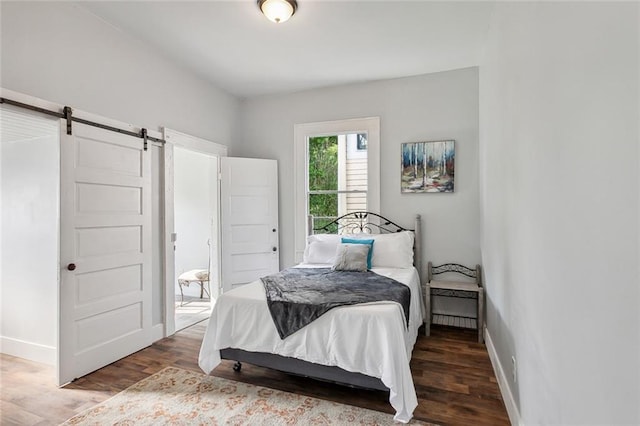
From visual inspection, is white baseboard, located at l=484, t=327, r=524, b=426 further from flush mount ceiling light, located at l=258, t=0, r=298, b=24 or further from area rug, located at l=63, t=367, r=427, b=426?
flush mount ceiling light, located at l=258, t=0, r=298, b=24

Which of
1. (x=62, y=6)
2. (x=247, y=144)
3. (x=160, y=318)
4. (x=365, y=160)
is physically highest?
(x=62, y=6)

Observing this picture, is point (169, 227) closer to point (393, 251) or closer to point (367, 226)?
point (367, 226)

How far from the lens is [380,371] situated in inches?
80.6

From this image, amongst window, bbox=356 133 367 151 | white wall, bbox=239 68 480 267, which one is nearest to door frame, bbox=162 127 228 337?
white wall, bbox=239 68 480 267

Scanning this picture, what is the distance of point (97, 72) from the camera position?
281cm

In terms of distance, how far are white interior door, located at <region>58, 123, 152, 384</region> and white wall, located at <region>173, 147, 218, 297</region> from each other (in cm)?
202

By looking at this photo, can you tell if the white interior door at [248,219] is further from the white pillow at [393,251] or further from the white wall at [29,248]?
the white wall at [29,248]

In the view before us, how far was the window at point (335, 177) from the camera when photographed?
14.1 feet

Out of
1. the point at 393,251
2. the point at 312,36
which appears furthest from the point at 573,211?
the point at 312,36

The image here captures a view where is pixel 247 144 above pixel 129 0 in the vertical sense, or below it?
below

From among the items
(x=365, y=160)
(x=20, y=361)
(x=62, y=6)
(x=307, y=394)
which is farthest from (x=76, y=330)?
(x=365, y=160)

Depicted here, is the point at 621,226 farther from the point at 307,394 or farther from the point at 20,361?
the point at 20,361

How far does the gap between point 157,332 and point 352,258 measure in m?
2.19

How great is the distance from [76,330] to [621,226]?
3381mm
